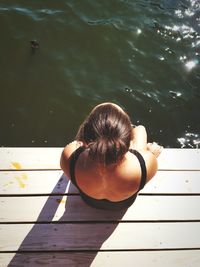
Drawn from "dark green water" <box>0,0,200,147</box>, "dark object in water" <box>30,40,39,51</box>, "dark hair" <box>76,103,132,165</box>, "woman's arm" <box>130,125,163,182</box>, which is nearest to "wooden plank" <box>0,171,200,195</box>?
"woman's arm" <box>130,125,163,182</box>

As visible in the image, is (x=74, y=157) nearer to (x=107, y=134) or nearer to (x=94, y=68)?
(x=107, y=134)

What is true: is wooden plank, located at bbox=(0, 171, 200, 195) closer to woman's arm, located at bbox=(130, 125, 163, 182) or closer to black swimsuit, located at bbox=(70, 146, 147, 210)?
black swimsuit, located at bbox=(70, 146, 147, 210)

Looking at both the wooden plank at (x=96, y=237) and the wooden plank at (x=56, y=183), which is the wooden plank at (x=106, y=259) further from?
the wooden plank at (x=56, y=183)

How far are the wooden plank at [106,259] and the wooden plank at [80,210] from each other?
355 mm

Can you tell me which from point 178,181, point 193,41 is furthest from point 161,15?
point 178,181

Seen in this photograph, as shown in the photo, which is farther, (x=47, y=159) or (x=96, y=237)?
(x=47, y=159)

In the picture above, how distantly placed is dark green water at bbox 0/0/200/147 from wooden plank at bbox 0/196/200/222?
2072 mm

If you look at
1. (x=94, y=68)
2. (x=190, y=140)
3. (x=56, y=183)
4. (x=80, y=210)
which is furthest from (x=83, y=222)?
(x=94, y=68)

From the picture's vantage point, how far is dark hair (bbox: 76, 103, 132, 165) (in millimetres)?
2561

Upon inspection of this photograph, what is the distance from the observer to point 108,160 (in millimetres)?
2619

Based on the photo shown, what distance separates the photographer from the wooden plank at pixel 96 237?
126 inches

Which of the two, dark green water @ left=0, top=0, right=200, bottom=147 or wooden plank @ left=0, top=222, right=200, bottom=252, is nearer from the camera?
wooden plank @ left=0, top=222, right=200, bottom=252

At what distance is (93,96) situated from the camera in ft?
20.1

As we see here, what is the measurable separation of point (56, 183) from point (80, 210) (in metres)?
0.43
